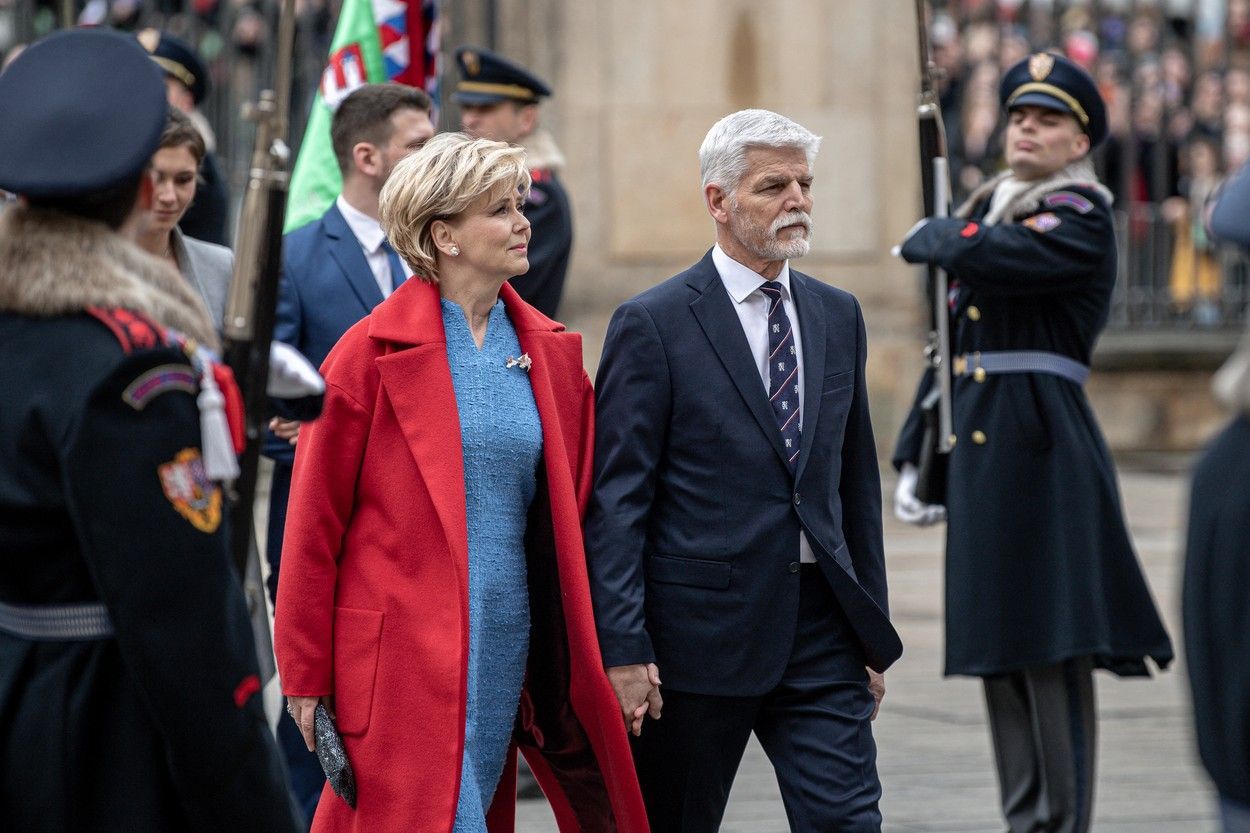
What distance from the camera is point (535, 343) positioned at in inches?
169

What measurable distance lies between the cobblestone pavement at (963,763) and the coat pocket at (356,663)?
1.83 metres

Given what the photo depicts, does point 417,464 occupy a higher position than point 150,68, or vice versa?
point 150,68

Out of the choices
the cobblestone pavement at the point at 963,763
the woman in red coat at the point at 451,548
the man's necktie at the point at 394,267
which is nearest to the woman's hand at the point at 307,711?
the woman in red coat at the point at 451,548

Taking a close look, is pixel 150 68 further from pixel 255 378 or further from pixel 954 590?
pixel 954 590

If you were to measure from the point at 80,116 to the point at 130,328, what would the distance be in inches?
12.3

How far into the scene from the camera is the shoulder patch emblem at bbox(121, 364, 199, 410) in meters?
2.79

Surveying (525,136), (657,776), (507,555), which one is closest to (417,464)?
(507,555)

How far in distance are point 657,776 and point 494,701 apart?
40 cm

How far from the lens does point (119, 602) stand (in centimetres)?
277

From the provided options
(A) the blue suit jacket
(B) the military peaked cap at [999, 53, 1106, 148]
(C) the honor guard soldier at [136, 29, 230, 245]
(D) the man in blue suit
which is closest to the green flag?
(C) the honor guard soldier at [136, 29, 230, 245]

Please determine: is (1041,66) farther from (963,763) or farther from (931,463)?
(963,763)

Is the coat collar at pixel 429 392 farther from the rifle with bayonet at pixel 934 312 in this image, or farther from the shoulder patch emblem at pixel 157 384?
the rifle with bayonet at pixel 934 312

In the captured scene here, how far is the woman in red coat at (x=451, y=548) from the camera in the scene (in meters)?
4.04

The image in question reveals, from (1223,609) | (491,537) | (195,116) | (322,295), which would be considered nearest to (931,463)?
(322,295)
